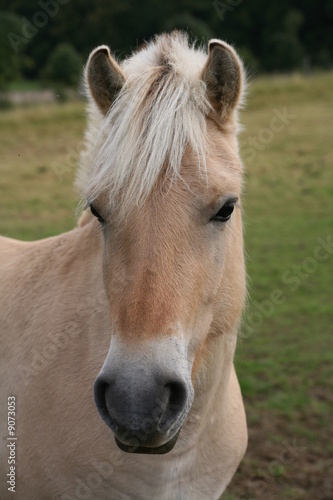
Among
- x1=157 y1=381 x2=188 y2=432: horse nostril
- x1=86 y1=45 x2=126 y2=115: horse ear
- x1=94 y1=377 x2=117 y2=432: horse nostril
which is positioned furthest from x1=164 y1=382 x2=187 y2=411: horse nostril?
x1=86 y1=45 x2=126 y2=115: horse ear

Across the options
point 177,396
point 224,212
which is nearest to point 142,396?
point 177,396

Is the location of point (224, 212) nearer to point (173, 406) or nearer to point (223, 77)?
point (223, 77)

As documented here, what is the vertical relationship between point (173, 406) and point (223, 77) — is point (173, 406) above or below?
below

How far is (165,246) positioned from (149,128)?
0.56 m

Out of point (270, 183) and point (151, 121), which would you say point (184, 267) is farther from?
point (270, 183)

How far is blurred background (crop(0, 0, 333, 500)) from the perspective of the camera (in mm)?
5113

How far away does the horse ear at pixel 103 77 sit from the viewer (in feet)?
8.32

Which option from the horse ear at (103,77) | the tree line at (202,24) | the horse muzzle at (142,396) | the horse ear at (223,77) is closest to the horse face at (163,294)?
the horse muzzle at (142,396)

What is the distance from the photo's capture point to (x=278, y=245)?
10906 millimetres

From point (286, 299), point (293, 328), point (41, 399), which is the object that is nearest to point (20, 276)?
point (41, 399)

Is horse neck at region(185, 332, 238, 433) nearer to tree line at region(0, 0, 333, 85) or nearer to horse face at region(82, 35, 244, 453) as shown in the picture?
horse face at region(82, 35, 244, 453)

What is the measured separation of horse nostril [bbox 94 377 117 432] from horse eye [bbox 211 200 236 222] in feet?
2.80

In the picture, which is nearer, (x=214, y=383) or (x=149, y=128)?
(x=149, y=128)

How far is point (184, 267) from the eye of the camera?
89.5 inches
